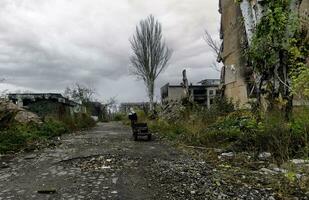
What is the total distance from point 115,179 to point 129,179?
0.25 m

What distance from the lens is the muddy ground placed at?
490 centimetres

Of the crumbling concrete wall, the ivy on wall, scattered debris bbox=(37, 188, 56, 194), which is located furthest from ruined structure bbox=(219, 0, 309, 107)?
scattered debris bbox=(37, 188, 56, 194)

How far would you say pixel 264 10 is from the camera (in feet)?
29.5

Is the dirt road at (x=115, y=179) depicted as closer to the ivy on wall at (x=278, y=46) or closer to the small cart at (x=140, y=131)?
the ivy on wall at (x=278, y=46)

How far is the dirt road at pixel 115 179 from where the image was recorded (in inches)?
193

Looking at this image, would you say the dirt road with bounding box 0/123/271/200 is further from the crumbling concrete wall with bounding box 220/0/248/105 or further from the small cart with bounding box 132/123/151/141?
the crumbling concrete wall with bounding box 220/0/248/105

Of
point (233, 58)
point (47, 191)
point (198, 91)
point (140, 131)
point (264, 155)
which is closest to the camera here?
point (47, 191)

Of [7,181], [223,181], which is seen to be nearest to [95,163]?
[7,181]

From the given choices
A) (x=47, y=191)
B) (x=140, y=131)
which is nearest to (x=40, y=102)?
(x=140, y=131)

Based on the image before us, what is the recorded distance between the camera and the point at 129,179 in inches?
231

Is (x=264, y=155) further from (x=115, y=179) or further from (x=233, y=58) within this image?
(x=233, y=58)

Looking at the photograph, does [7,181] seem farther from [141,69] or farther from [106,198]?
[141,69]

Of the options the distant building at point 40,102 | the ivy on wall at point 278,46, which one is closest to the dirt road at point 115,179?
the ivy on wall at point 278,46

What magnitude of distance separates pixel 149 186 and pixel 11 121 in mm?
8683
